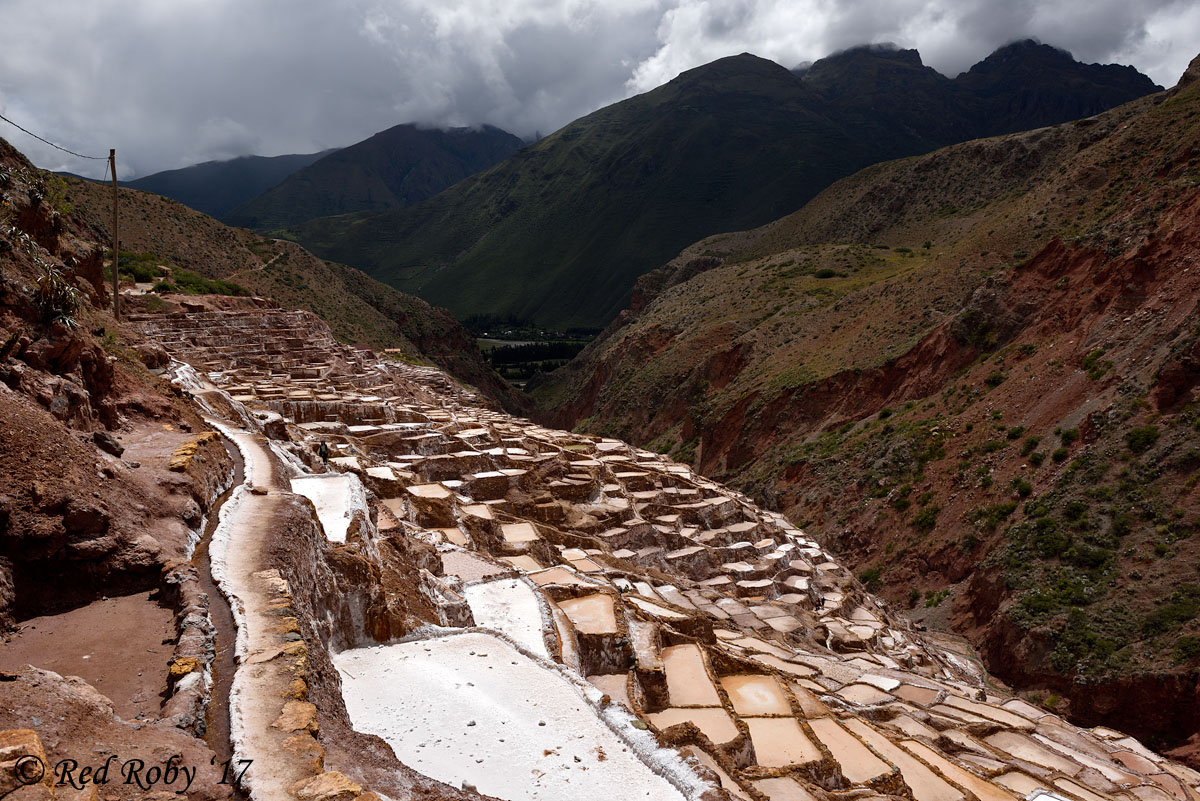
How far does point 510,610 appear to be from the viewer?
9.41 metres

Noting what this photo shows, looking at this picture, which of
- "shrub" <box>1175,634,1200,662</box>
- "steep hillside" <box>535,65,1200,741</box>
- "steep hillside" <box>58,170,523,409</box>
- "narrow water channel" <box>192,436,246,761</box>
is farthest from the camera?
"steep hillside" <box>58,170,523,409</box>

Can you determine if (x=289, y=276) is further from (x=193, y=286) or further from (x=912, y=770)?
(x=912, y=770)

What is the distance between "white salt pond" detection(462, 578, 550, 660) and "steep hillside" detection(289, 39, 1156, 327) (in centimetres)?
12818

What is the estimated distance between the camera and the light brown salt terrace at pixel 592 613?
359 inches

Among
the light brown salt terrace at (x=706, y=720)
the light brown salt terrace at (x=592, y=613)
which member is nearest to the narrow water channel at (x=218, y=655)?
the light brown salt terrace at (x=592, y=613)

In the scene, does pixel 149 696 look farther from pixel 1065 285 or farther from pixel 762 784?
pixel 1065 285

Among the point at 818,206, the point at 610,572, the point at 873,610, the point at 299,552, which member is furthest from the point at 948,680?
→ the point at 818,206

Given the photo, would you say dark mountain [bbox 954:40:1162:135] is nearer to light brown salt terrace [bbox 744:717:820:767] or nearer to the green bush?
the green bush

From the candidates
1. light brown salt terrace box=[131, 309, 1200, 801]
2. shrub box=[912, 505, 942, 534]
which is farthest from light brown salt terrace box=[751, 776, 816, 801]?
shrub box=[912, 505, 942, 534]

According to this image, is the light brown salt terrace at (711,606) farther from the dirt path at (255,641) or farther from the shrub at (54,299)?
the shrub at (54,299)

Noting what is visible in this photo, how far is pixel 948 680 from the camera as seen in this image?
53.4 ft

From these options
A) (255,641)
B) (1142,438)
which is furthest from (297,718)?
(1142,438)

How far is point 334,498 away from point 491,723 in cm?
526

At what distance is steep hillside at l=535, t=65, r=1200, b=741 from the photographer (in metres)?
20.3
